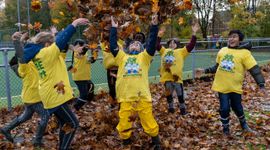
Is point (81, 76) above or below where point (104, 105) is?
above

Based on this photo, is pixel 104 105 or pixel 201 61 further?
pixel 201 61

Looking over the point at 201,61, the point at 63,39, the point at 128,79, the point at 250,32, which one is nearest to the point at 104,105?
the point at 128,79

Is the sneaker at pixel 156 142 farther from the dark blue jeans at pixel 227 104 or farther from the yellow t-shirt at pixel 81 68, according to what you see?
the yellow t-shirt at pixel 81 68

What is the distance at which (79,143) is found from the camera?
243 inches

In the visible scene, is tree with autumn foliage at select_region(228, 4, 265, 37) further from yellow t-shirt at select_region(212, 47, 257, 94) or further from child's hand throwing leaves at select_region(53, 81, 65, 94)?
child's hand throwing leaves at select_region(53, 81, 65, 94)

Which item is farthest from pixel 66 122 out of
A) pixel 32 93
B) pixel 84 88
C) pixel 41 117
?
pixel 84 88

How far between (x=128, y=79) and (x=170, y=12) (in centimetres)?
144

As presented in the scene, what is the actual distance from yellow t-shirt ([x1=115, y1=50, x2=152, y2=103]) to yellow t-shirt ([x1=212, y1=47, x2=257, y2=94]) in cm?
161

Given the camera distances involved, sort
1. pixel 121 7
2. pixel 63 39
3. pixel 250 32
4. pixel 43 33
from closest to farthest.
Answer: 1. pixel 63 39
2. pixel 43 33
3. pixel 121 7
4. pixel 250 32

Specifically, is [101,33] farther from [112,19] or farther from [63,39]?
[63,39]

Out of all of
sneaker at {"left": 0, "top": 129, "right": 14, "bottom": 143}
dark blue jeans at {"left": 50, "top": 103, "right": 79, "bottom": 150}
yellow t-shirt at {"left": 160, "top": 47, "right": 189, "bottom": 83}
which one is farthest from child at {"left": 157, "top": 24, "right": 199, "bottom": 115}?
sneaker at {"left": 0, "top": 129, "right": 14, "bottom": 143}

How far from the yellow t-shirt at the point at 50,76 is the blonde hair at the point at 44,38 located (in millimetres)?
210

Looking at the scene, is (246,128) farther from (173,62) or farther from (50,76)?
(50,76)

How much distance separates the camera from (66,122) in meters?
5.36
